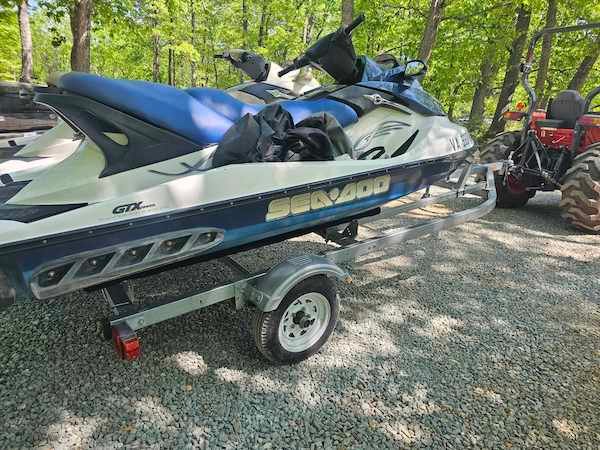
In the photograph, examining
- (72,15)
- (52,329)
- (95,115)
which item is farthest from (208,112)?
(72,15)

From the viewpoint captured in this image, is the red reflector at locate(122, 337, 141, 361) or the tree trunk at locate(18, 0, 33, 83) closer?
the red reflector at locate(122, 337, 141, 361)

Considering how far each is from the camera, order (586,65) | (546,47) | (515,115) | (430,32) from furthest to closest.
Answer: (586,65), (546,47), (430,32), (515,115)

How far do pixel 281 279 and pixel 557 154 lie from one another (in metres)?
5.18

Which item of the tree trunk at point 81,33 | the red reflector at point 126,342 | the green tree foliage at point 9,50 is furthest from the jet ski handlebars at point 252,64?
the green tree foliage at point 9,50

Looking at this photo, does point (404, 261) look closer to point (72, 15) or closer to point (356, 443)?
point (356, 443)

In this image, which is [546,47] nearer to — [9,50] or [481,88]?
[481,88]

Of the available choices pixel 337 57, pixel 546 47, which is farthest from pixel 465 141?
pixel 546 47

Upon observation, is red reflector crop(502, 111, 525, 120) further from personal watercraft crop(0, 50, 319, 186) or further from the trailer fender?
the trailer fender

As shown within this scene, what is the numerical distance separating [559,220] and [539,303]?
2.94 metres

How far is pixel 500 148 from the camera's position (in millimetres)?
6117

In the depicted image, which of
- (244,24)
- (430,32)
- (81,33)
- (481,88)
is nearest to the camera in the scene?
(430,32)

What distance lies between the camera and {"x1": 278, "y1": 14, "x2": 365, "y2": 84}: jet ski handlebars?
340cm

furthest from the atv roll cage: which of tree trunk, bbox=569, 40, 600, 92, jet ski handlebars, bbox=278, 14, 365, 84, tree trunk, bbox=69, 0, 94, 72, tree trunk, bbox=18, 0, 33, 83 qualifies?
tree trunk, bbox=18, 0, 33, 83

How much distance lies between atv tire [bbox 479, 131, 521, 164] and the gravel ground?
2.82m
